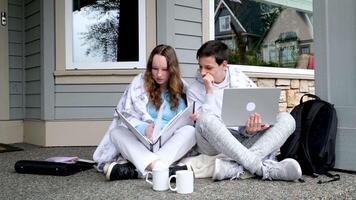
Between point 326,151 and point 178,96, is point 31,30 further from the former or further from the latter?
point 326,151

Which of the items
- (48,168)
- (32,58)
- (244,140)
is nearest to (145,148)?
(244,140)

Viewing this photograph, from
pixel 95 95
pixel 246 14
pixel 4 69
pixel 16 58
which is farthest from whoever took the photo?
pixel 246 14

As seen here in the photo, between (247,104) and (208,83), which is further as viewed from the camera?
(208,83)

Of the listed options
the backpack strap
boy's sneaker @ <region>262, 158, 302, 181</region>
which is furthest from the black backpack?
boy's sneaker @ <region>262, 158, 302, 181</region>

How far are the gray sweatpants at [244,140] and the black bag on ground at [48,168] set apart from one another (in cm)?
89

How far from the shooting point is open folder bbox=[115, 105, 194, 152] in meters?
2.41

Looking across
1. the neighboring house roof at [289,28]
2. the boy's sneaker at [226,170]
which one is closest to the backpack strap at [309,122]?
the boy's sneaker at [226,170]

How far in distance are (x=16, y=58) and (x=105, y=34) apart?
1082 mm

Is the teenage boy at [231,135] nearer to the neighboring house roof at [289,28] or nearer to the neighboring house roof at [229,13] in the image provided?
the neighboring house roof at [229,13]

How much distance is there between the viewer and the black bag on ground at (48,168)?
108 inches

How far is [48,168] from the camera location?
2.77m

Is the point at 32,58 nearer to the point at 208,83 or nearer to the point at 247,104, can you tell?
Result: the point at 208,83

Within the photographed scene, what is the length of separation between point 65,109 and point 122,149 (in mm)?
2029

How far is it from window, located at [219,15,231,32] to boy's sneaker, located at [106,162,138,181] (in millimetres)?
2888
